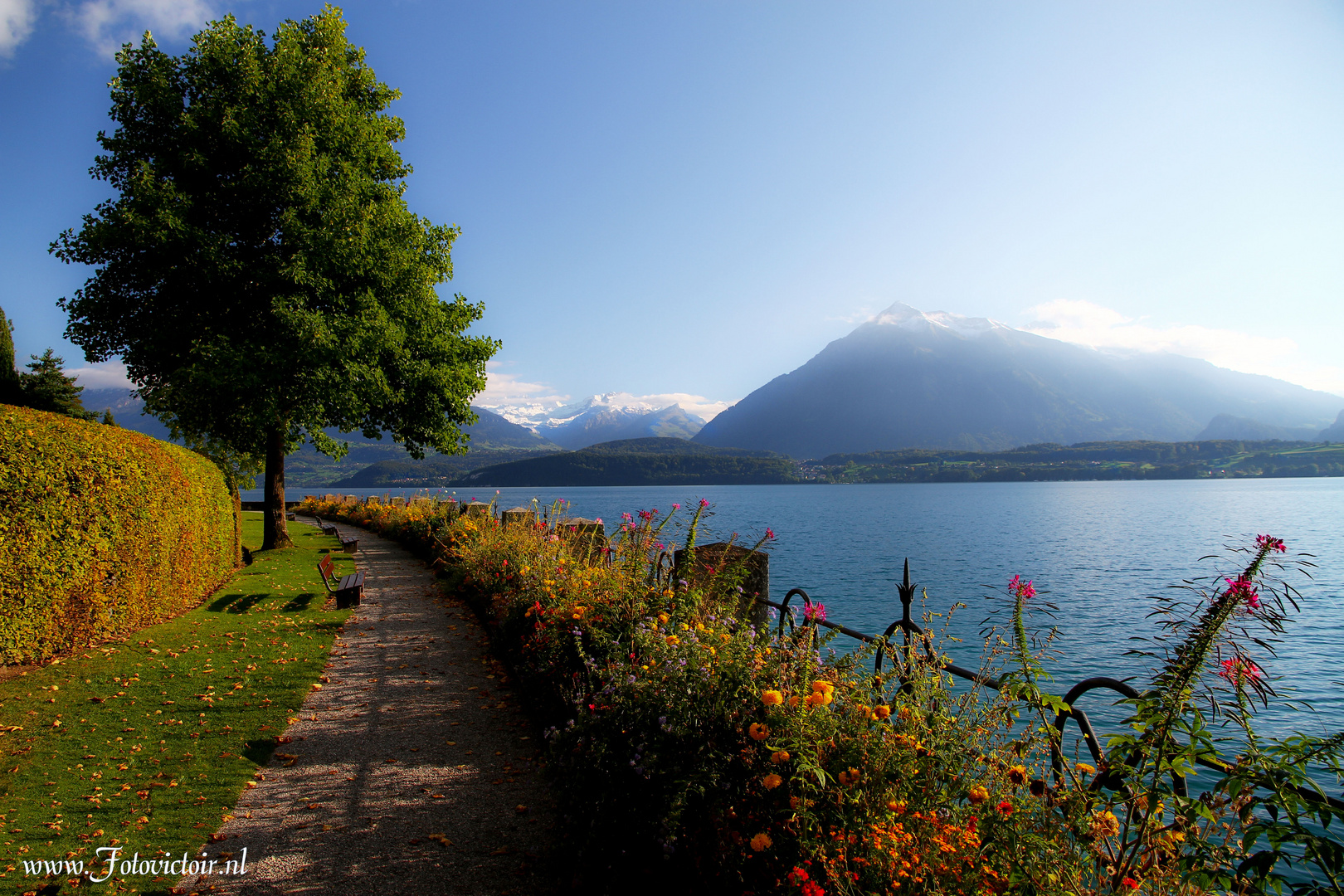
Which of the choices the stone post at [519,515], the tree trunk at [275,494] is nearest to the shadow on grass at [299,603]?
the stone post at [519,515]

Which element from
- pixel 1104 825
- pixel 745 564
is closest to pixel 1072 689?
pixel 1104 825

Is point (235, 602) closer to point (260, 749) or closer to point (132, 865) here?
point (260, 749)

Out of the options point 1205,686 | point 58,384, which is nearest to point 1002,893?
point 1205,686

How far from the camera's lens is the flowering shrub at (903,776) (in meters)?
2.07

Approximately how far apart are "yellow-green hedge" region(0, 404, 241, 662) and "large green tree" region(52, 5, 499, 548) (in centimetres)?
458

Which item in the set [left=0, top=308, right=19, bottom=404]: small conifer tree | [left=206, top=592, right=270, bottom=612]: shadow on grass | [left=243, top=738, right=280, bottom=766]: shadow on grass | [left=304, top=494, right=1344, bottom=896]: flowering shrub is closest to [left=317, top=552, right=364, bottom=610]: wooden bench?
[left=206, top=592, right=270, bottom=612]: shadow on grass

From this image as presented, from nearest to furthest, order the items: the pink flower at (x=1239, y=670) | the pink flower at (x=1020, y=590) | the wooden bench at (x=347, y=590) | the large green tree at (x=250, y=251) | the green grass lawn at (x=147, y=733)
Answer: the pink flower at (x=1239, y=670)
the pink flower at (x=1020, y=590)
the green grass lawn at (x=147, y=733)
the wooden bench at (x=347, y=590)
the large green tree at (x=250, y=251)

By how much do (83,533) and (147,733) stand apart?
3.01 metres

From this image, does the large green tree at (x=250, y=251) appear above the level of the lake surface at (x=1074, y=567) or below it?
above

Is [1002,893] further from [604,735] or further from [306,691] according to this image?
[306,691]

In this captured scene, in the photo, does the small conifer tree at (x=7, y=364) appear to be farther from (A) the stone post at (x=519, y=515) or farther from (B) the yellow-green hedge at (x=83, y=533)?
(A) the stone post at (x=519, y=515)

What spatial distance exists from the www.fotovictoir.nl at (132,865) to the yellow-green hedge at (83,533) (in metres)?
4.03

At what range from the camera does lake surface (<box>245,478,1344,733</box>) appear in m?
13.3

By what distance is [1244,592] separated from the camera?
6.60 feet
